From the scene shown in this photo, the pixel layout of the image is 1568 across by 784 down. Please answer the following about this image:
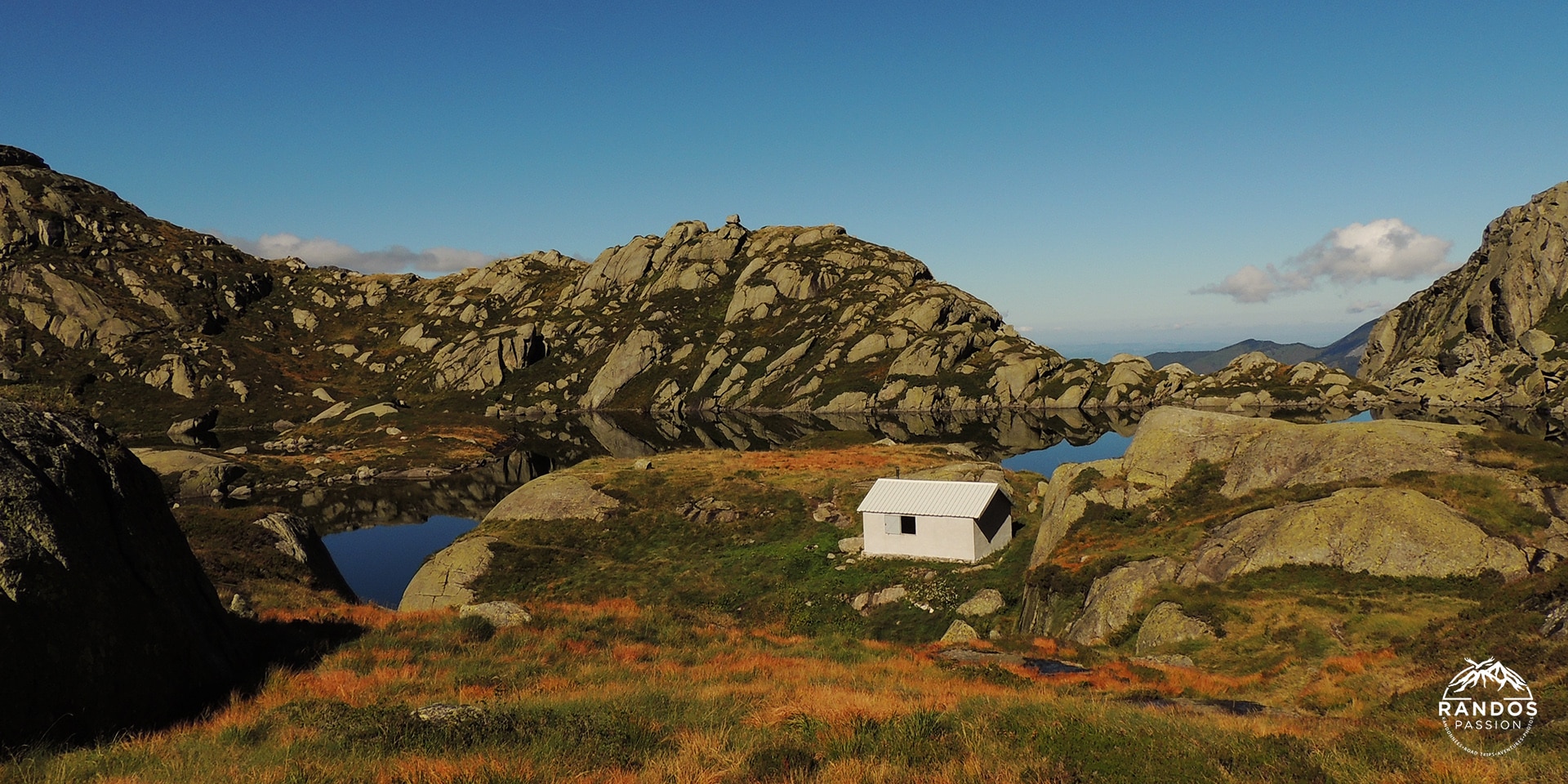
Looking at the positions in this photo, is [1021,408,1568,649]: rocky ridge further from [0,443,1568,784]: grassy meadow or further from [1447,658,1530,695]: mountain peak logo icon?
[1447,658,1530,695]: mountain peak logo icon

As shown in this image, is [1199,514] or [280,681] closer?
[280,681]

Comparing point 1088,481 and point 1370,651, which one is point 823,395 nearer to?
point 1088,481

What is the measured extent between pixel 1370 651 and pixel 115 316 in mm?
252744

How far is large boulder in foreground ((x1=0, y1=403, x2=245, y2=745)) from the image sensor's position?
35.8ft

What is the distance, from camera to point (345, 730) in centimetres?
1129

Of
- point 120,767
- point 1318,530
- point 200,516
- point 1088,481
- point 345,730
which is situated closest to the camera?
point 120,767

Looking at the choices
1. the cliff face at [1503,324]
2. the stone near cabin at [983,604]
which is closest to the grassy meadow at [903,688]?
the stone near cabin at [983,604]

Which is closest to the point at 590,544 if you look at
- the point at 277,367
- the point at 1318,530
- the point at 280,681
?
the point at 280,681

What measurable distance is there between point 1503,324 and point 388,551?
224 metres

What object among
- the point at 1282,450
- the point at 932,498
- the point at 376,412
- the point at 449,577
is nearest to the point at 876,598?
the point at 932,498

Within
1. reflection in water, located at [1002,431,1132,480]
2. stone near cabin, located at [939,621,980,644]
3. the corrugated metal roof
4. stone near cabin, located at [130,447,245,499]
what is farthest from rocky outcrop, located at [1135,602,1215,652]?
stone near cabin, located at [130,447,245,499]

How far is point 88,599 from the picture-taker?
12.0m

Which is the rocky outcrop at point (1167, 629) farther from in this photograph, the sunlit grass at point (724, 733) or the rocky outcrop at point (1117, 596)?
the sunlit grass at point (724, 733)

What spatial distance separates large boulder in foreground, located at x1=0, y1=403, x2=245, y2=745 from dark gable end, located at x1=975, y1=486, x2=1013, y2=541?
36.1 metres
